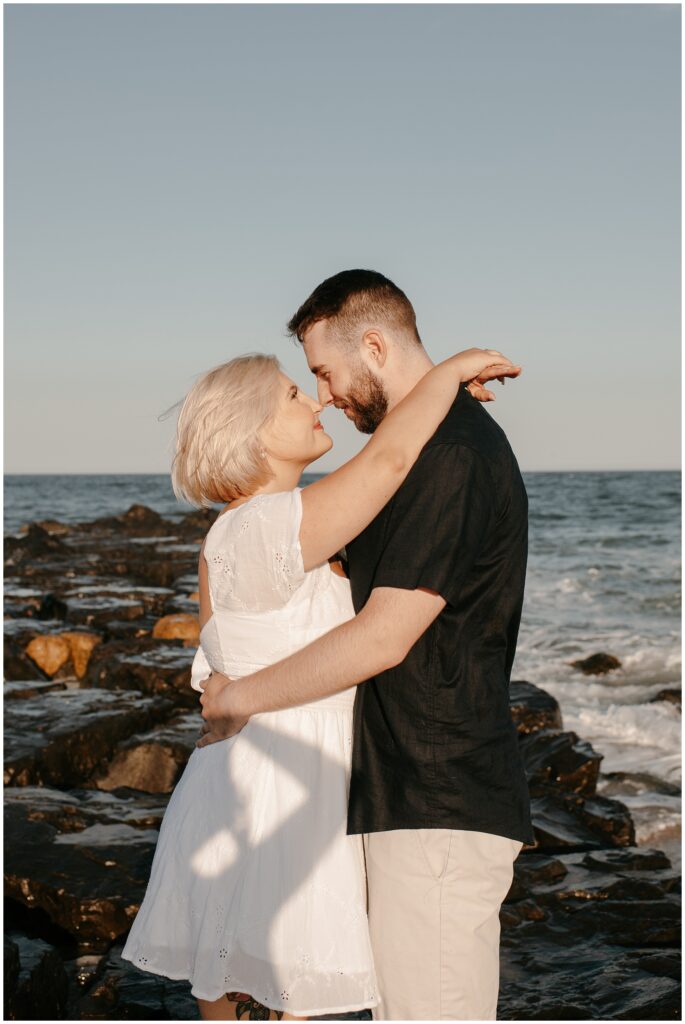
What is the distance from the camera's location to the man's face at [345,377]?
3.11 m

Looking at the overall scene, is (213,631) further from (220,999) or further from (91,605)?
(91,605)

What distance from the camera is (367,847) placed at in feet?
8.98

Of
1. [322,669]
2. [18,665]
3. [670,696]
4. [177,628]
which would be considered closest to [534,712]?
[670,696]

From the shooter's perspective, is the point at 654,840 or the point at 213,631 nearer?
the point at 213,631

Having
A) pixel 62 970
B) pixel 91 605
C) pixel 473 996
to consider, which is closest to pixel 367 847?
pixel 473 996

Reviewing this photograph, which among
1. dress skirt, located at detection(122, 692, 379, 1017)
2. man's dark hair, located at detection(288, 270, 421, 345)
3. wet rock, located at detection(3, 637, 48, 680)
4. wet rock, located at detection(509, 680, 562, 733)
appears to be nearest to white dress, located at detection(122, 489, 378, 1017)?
dress skirt, located at detection(122, 692, 379, 1017)

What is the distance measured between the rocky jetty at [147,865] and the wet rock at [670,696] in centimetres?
370

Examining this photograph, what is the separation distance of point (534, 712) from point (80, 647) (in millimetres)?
6105

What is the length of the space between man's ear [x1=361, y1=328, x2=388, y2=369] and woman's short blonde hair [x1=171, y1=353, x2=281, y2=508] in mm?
285

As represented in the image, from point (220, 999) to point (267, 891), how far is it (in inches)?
14.1

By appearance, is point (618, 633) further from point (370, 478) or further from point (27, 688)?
point (370, 478)

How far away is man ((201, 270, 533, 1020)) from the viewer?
8.43 ft

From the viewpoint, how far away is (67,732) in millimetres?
8125

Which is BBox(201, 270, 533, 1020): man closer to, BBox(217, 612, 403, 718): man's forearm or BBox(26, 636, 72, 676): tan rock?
BBox(217, 612, 403, 718): man's forearm
